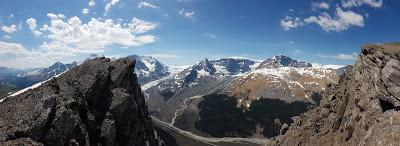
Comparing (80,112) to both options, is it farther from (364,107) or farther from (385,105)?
(385,105)

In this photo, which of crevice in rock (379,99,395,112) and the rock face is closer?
crevice in rock (379,99,395,112)

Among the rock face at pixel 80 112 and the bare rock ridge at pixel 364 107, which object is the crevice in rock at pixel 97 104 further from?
the bare rock ridge at pixel 364 107

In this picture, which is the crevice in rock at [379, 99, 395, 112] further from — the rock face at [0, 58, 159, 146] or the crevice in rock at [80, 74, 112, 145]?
the crevice in rock at [80, 74, 112, 145]

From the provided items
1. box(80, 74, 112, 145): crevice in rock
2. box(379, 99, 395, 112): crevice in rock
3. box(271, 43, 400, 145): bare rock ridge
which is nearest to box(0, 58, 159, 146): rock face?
box(80, 74, 112, 145): crevice in rock

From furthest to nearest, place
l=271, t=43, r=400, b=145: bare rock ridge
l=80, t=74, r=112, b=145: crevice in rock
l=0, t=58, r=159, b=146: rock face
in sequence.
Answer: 1. l=80, t=74, r=112, b=145: crevice in rock
2. l=0, t=58, r=159, b=146: rock face
3. l=271, t=43, r=400, b=145: bare rock ridge

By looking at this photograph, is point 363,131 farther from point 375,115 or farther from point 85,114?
point 85,114

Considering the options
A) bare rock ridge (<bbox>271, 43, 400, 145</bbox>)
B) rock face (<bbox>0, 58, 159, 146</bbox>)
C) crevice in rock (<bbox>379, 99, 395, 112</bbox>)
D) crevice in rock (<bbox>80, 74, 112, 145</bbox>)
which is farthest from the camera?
crevice in rock (<bbox>80, 74, 112, 145</bbox>)

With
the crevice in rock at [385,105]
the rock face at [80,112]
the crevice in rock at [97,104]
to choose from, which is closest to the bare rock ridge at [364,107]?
the crevice in rock at [385,105]
